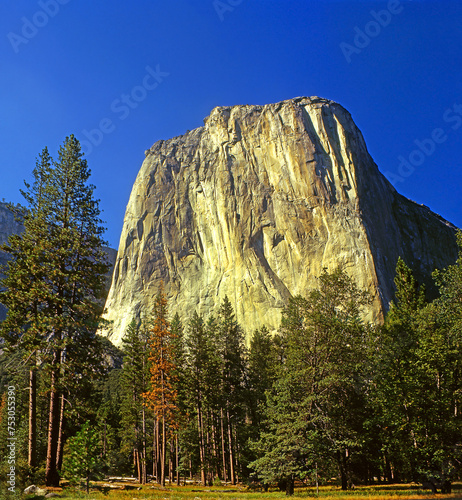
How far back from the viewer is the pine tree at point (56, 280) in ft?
54.9

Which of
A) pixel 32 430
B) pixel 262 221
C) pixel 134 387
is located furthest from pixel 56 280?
pixel 262 221

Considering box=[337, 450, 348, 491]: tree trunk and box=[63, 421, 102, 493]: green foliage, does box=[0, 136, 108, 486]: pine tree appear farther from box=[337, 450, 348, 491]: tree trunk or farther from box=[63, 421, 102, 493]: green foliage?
box=[337, 450, 348, 491]: tree trunk

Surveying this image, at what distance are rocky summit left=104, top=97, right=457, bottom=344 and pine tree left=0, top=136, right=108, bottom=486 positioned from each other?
64483 millimetres

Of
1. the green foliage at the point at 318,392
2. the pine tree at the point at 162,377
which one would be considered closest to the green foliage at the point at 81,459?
the green foliage at the point at 318,392

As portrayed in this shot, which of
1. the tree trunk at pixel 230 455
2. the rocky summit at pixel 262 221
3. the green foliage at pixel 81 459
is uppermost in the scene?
the rocky summit at pixel 262 221

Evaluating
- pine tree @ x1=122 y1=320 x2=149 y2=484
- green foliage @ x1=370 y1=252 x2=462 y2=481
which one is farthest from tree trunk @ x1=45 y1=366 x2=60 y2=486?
pine tree @ x1=122 y1=320 x2=149 y2=484

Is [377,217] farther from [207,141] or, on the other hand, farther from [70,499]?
[70,499]

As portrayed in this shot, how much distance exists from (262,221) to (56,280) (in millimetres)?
78637

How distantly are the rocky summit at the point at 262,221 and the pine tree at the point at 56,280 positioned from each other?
212ft

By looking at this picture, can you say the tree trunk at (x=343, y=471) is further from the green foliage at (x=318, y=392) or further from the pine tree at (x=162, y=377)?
the pine tree at (x=162, y=377)

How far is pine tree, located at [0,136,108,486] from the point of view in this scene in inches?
659

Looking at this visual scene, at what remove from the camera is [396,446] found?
60.3 feet

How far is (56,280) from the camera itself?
59.0ft

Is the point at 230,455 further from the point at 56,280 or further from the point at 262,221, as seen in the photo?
the point at 262,221
